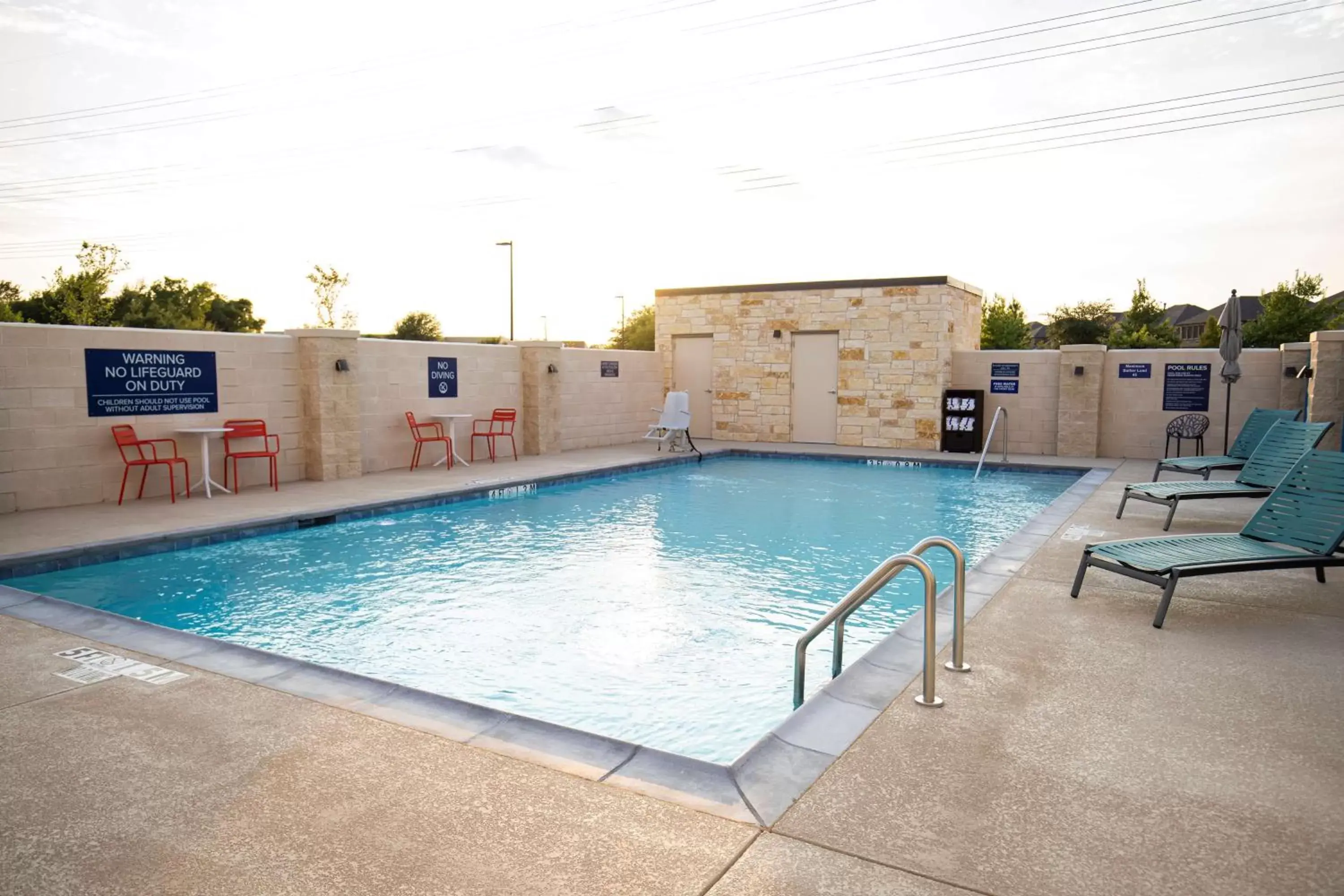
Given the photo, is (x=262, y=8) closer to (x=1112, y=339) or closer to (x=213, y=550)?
(x=213, y=550)

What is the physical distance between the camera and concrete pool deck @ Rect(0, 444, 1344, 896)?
1.90m

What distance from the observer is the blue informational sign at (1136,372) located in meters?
12.1

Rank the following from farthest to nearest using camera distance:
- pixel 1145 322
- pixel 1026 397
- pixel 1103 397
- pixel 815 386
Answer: pixel 1145 322
pixel 815 386
pixel 1026 397
pixel 1103 397

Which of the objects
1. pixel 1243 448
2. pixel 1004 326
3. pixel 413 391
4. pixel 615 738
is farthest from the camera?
pixel 1004 326

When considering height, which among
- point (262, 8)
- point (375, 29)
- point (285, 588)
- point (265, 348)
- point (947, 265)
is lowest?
point (285, 588)

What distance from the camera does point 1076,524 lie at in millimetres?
6688

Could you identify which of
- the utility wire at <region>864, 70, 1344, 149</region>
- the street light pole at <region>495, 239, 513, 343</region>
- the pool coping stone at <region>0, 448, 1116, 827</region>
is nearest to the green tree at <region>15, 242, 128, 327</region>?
the street light pole at <region>495, 239, 513, 343</region>

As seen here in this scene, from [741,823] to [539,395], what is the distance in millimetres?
10687

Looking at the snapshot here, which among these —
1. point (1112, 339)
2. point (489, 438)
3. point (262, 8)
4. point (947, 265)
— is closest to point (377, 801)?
point (489, 438)

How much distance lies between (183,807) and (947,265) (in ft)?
61.7

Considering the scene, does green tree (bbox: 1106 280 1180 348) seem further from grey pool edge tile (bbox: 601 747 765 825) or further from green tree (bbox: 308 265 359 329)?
grey pool edge tile (bbox: 601 747 765 825)

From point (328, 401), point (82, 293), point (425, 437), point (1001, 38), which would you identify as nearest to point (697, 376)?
point (425, 437)

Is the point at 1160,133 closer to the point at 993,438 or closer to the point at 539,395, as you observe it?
the point at 993,438

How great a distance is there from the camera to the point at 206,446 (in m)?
8.05
